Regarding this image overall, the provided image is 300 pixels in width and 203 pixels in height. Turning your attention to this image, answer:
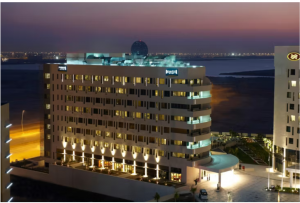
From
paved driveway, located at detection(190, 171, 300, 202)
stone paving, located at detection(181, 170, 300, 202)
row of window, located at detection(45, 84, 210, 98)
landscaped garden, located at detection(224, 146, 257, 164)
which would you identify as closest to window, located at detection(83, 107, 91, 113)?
row of window, located at detection(45, 84, 210, 98)

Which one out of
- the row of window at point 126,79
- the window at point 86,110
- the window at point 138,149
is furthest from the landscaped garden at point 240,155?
the window at point 86,110

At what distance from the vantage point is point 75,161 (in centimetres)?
6222

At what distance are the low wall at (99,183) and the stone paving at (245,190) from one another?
4.33 m

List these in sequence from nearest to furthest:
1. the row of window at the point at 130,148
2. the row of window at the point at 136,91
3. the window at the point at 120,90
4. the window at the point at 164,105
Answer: the row of window at the point at 136,91
the row of window at the point at 130,148
the window at the point at 164,105
the window at the point at 120,90

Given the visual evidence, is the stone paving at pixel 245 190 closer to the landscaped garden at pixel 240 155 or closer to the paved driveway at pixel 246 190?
the paved driveway at pixel 246 190

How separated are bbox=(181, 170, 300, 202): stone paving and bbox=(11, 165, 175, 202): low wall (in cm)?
433

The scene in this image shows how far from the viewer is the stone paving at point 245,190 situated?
4741cm

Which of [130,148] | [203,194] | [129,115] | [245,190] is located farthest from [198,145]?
[129,115]

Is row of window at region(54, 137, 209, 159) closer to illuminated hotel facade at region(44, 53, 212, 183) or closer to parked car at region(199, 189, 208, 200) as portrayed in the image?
illuminated hotel facade at region(44, 53, 212, 183)

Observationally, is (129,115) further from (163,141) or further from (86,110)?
(86,110)

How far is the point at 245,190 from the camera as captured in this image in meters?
50.1

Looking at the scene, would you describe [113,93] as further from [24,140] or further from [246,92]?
[246,92]

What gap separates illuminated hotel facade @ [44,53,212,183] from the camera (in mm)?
53094

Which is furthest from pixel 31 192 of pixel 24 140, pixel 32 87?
pixel 32 87
